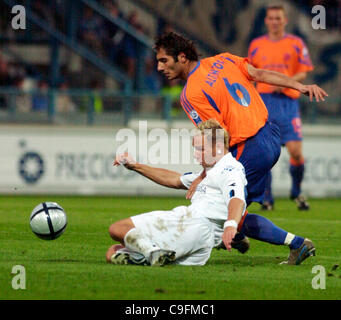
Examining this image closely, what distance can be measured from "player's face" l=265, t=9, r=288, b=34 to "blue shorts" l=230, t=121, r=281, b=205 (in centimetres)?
565

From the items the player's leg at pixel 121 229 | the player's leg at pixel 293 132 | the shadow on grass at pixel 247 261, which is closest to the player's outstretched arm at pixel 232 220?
the player's leg at pixel 121 229

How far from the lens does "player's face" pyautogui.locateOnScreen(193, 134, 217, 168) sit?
21.8 feet

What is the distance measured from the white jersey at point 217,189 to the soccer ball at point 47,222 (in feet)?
4.91

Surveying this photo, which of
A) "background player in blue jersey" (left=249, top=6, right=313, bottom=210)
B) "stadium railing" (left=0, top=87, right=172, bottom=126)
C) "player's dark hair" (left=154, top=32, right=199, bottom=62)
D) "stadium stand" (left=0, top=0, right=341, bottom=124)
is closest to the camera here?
"player's dark hair" (left=154, top=32, right=199, bottom=62)

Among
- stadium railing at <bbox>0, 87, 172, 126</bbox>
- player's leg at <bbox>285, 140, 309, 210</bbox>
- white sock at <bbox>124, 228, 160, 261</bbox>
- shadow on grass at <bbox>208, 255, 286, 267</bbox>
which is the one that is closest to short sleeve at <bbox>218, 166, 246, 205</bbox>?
white sock at <bbox>124, 228, 160, 261</bbox>

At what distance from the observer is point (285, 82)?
7387mm

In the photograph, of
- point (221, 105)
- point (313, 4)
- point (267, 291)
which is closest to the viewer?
point (267, 291)

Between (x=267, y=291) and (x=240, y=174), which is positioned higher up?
(x=240, y=174)

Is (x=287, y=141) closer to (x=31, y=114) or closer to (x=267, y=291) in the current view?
→ (x=31, y=114)

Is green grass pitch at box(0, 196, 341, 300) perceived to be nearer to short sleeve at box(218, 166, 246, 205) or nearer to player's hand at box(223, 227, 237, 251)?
player's hand at box(223, 227, 237, 251)

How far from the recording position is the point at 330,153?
17.4 meters

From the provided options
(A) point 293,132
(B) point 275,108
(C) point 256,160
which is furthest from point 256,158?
(A) point 293,132

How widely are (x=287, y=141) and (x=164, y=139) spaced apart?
4.17 meters
